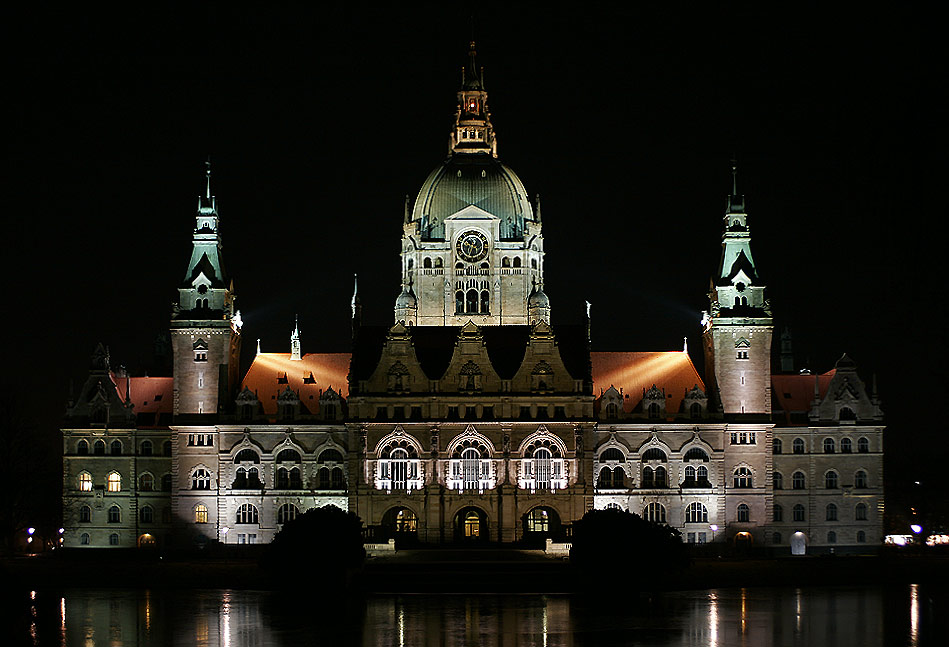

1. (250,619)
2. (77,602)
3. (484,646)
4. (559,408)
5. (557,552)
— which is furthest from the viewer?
(559,408)

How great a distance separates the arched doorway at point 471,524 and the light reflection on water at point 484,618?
106 feet

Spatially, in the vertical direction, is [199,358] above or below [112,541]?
above

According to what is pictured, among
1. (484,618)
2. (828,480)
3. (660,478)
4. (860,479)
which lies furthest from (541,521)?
(484,618)

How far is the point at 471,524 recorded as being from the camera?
130 m

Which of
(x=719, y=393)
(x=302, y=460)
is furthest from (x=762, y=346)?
(x=302, y=460)

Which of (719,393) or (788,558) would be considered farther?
(719,393)

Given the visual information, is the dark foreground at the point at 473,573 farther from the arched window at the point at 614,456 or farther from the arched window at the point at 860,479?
the arched window at the point at 860,479

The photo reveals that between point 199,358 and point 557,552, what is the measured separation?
32.4m

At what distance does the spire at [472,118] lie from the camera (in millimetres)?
154625

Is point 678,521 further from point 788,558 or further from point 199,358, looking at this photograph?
point 199,358

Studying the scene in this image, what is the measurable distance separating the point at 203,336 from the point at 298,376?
8.10 metres

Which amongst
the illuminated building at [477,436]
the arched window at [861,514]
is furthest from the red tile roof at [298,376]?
the arched window at [861,514]

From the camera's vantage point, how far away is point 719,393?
134m

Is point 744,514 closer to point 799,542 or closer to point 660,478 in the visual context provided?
point 799,542
